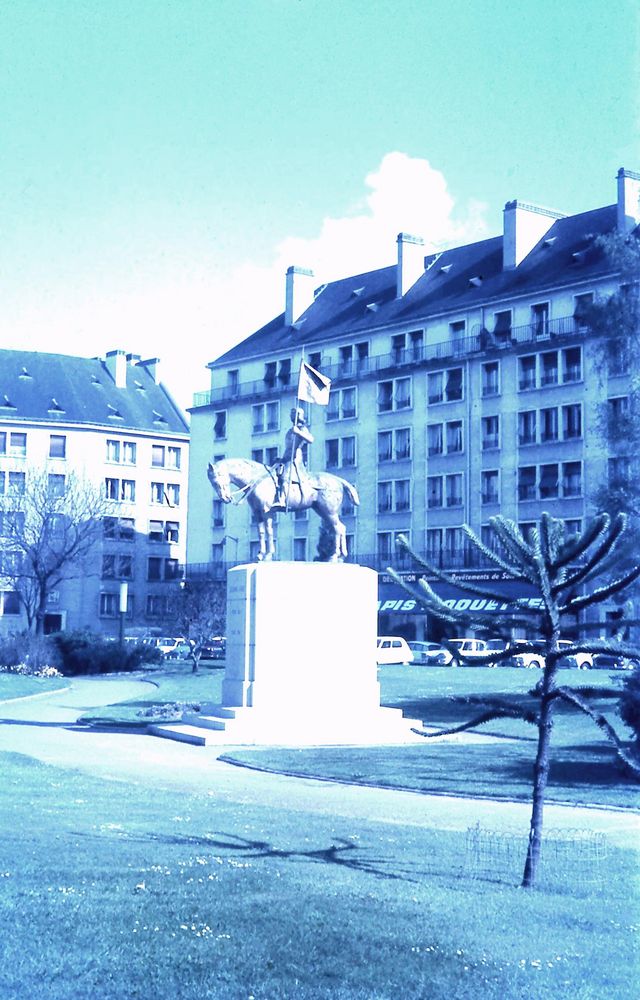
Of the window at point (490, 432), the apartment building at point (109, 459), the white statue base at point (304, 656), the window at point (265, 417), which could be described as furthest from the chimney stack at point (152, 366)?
the white statue base at point (304, 656)

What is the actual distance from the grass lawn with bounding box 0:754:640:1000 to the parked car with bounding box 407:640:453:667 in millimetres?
50397

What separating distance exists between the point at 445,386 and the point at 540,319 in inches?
290

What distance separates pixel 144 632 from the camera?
90750mm

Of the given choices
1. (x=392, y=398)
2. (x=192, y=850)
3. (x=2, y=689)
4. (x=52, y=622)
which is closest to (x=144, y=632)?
(x=52, y=622)

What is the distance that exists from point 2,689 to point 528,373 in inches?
1537

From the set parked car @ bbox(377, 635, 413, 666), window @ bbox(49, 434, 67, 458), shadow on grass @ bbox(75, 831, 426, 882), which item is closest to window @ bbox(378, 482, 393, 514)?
parked car @ bbox(377, 635, 413, 666)

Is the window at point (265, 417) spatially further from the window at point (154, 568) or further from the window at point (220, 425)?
the window at point (154, 568)

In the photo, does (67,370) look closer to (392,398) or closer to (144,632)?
(144,632)

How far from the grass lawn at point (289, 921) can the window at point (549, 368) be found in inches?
2353

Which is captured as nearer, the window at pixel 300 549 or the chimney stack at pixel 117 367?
the window at pixel 300 549

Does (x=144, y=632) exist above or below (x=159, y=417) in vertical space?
below

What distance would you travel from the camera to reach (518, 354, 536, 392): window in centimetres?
7244

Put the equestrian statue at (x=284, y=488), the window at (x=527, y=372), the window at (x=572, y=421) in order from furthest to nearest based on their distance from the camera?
1. the window at (x=527, y=372)
2. the window at (x=572, y=421)
3. the equestrian statue at (x=284, y=488)

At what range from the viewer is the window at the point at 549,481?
7031 centimetres
